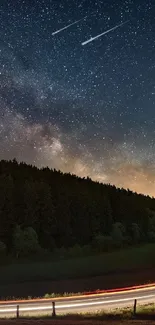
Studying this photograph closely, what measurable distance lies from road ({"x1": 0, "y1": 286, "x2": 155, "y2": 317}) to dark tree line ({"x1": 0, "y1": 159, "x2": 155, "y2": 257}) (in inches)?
1557

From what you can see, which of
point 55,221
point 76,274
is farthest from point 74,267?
point 55,221

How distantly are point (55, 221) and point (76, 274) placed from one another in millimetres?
35478

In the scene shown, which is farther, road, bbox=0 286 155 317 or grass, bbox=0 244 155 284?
grass, bbox=0 244 155 284

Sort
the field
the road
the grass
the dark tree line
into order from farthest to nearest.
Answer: the dark tree line, the grass, the field, the road

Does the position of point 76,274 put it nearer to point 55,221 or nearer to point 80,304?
point 80,304

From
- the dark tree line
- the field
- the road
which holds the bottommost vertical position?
the road

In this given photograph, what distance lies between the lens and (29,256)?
79.5 metres

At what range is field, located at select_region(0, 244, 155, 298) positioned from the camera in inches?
2147

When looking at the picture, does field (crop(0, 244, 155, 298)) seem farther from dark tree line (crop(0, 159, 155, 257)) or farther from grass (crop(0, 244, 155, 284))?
dark tree line (crop(0, 159, 155, 257))

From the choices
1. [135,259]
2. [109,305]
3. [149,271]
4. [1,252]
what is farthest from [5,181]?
[109,305]

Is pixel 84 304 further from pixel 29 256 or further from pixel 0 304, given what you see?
pixel 29 256

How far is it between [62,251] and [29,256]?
11635mm

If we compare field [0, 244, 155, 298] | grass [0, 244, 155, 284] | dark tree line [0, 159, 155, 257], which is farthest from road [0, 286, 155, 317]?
dark tree line [0, 159, 155, 257]

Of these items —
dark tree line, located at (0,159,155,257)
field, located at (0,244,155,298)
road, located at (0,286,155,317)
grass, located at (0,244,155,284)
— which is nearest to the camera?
road, located at (0,286,155,317)
